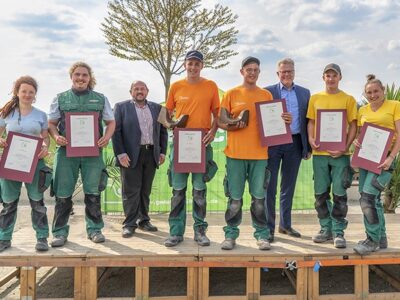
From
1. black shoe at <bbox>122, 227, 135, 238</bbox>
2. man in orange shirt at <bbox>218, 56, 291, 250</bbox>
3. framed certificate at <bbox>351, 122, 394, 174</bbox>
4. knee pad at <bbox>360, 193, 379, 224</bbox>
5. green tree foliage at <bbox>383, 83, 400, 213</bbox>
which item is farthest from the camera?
green tree foliage at <bbox>383, 83, 400, 213</bbox>

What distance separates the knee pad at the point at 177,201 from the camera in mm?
4172

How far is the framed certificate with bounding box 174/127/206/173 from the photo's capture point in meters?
4.04

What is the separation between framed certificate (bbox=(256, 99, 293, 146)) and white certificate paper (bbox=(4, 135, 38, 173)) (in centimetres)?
212

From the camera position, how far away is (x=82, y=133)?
3.99 metres

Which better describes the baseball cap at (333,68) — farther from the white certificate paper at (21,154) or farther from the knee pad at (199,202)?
the white certificate paper at (21,154)

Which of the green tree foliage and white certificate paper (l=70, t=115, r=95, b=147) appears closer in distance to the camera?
white certificate paper (l=70, t=115, r=95, b=147)

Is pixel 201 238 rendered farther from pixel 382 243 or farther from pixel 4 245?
pixel 4 245

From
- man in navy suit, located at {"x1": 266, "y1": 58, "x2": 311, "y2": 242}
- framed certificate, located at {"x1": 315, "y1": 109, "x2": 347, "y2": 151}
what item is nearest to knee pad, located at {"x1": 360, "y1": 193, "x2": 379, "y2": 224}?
framed certificate, located at {"x1": 315, "y1": 109, "x2": 347, "y2": 151}

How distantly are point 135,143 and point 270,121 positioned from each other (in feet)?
5.12

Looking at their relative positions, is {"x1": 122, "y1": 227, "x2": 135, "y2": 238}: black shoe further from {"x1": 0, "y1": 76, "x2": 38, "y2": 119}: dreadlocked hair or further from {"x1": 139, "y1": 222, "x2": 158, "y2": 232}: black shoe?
{"x1": 0, "y1": 76, "x2": 38, "y2": 119}: dreadlocked hair

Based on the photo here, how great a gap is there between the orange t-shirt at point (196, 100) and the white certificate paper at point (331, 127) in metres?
1.07

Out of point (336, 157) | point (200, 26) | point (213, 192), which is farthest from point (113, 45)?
point (336, 157)

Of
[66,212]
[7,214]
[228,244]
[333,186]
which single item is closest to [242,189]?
[228,244]

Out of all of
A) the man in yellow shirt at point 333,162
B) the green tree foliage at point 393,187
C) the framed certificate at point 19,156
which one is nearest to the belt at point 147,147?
the framed certificate at point 19,156
